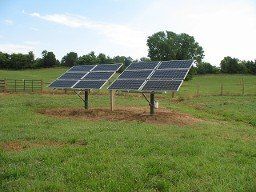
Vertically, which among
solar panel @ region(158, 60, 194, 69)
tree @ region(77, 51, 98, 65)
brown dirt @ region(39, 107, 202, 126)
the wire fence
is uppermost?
tree @ region(77, 51, 98, 65)

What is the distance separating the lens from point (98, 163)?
33.4ft

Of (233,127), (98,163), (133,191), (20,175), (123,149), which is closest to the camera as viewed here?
(133,191)

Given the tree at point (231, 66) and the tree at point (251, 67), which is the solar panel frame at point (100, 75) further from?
the tree at point (231, 66)

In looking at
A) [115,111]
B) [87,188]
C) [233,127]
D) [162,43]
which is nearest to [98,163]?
[87,188]

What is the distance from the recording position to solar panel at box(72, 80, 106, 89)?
76.3ft

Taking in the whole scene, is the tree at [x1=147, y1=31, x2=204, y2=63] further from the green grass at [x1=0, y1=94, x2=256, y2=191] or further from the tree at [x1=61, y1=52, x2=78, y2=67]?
the green grass at [x1=0, y1=94, x2=256, y2=191]

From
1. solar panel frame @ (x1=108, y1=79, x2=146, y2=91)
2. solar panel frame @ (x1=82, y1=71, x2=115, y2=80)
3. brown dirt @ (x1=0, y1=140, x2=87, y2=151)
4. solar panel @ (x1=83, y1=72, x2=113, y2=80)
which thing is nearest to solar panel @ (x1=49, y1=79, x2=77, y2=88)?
solar panel frame @ (x1=82, y1=71, x2=115, y2=80)

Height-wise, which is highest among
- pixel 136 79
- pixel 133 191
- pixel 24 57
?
pixel 24 57

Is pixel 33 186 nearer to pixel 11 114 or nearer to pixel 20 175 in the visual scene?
pixel 20 175

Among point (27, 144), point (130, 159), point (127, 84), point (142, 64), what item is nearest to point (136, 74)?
point (127, 84)

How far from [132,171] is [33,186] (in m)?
2.44

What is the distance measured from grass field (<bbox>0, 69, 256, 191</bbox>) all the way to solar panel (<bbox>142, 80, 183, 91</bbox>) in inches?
99.8

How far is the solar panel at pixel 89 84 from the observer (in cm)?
2326

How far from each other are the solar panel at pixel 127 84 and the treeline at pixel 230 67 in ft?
287
